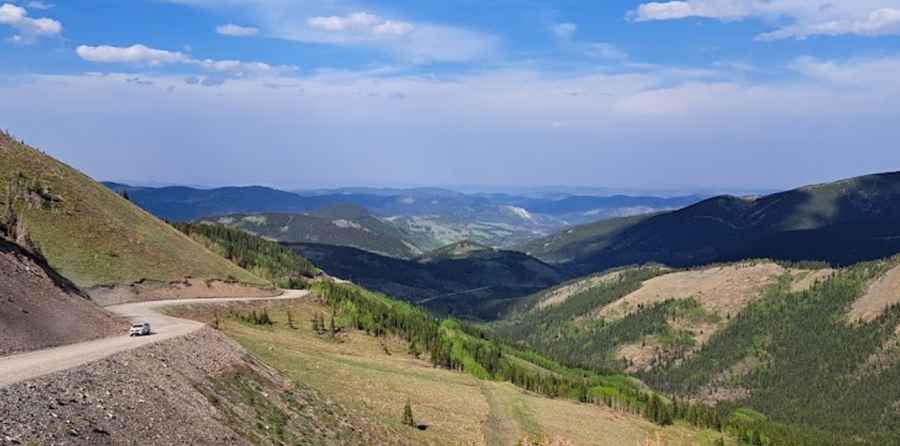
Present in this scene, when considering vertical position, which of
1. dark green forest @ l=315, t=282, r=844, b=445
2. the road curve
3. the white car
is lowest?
dark green forest @ l=315, t=282, r=844, b=445

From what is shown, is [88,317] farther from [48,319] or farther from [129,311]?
[129,311]

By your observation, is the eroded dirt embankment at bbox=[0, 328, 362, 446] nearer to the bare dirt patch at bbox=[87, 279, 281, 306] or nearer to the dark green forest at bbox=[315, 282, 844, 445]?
the bare dirt patch at bbox=[87, 279, 281, 306]

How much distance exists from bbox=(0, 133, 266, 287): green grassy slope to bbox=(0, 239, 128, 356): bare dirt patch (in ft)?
92.6

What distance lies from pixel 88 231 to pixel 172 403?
2938 inches

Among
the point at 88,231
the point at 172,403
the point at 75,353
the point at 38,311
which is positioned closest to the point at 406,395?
the point at 38,311

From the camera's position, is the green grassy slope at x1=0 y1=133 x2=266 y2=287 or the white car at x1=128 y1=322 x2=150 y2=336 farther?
the green grassy slope at x1=0 y1=133 x2=266 y2=287

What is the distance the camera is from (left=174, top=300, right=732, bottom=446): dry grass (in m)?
69.0

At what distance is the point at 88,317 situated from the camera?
6197 cm

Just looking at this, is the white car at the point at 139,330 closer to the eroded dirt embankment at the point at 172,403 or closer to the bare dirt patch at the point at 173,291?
the eroded dirt embankment at the point at 172,403

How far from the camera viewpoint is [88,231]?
105m

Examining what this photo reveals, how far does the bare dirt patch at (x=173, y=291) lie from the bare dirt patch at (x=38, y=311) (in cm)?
2482

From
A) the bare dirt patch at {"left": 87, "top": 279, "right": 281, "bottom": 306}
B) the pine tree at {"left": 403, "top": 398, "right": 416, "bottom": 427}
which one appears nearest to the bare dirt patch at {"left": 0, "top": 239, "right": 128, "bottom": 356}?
the bare dirt patch at {"left": 87, "top": 279, "right": 281, "bottom": 306}

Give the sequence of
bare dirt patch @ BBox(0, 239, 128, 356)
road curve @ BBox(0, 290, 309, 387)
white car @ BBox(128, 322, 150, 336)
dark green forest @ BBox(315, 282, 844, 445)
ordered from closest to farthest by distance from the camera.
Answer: road curve @ BBox(0, 290, 309, 387) < bare dirt patch @ BBox(0, 239, 128, 356) < white car @ BBox(128, 322, 150, 336) < dark green forest @ BBox(315, 282, 844, 445)

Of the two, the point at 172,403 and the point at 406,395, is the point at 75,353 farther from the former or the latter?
the point at 406,395
